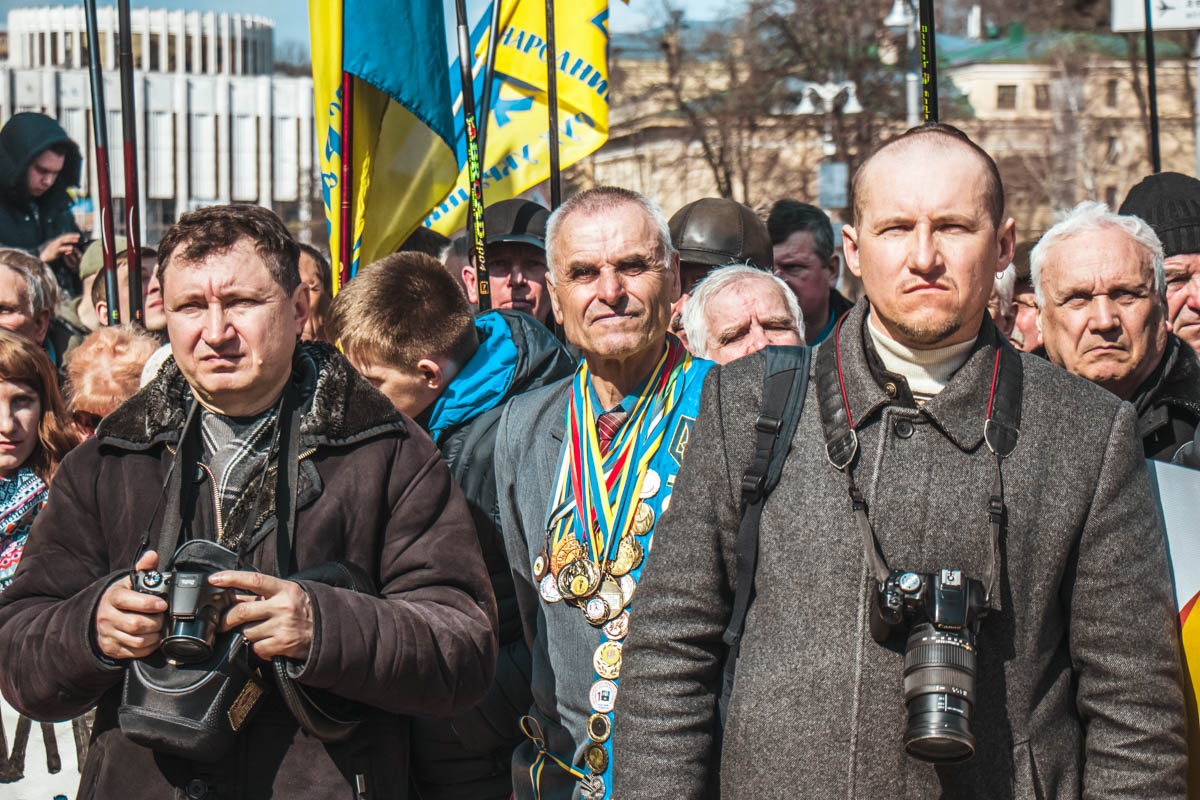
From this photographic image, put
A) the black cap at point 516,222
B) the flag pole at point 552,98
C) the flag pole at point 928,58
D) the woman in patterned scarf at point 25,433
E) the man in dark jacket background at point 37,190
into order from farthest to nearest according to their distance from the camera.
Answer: the man in dark jacket background at point 37,190
the flag pole at point 552,98
the black cap at point 516,222
the woman in patterned scarf at point 25,433
the flag pole at point 928,58

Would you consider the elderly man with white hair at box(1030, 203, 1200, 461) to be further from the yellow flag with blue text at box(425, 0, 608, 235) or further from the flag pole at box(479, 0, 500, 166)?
the yellow flag with blue text at box(425, 0, 608, 235)

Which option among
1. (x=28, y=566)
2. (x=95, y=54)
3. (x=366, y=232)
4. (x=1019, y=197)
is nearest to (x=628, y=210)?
(x=28, y=566)

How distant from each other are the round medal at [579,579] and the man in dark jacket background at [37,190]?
553 cm

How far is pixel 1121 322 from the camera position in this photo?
12.1ft

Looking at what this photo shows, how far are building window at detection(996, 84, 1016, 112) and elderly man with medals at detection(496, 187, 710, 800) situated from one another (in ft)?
181

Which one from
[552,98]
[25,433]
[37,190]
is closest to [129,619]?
[25,433]

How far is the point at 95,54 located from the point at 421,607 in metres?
3.81

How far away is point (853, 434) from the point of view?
2520 millimetres

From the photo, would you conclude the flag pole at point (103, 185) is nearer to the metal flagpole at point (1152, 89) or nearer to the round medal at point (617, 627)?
the round medal at point (617, 627)

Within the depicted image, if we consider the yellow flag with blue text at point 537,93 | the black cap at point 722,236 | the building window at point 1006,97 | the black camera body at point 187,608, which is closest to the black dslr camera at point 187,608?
the black camera body at point 187,608

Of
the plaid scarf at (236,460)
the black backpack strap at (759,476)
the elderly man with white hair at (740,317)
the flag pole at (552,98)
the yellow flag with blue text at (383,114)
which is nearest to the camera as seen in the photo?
the black backpack strap at (759,476)

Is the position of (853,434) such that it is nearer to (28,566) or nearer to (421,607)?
(421,607)

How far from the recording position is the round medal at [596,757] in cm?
316

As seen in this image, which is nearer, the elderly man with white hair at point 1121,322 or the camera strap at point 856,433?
the camera strap at point 856,433
